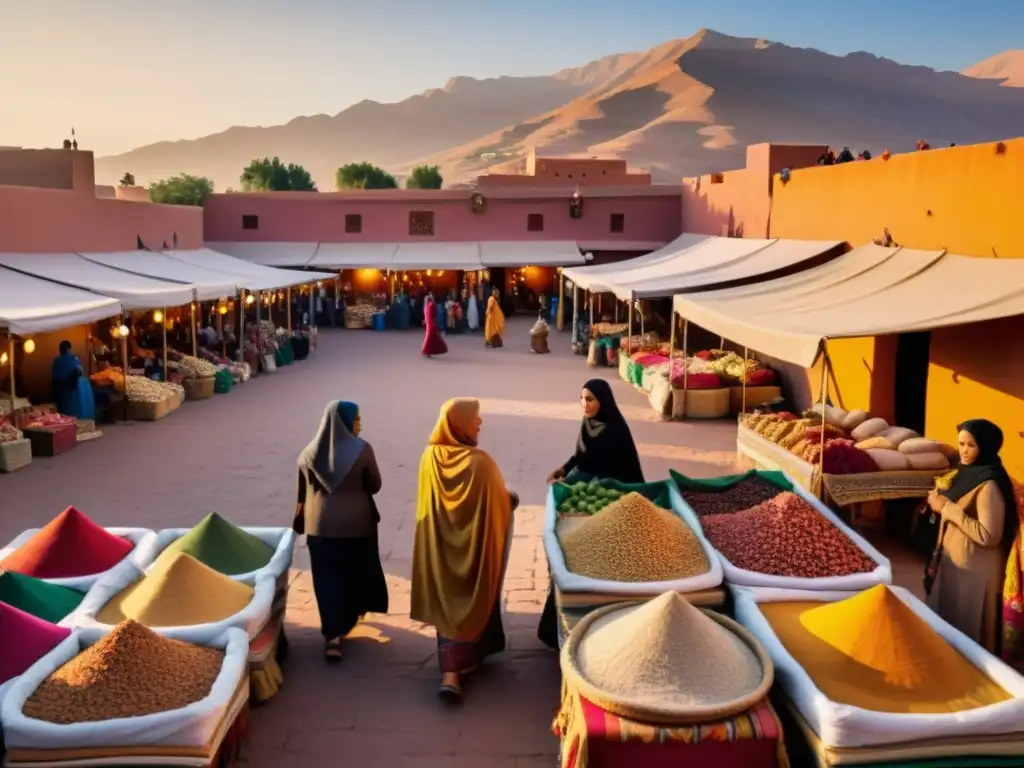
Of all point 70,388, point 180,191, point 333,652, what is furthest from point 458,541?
point 180,191

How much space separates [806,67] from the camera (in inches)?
4392

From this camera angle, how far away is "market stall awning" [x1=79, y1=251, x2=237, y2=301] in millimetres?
14586

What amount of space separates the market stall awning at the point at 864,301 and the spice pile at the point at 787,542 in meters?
2.21

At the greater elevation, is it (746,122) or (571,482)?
(746,122)

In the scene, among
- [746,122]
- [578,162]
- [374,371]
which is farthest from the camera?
[746,122]

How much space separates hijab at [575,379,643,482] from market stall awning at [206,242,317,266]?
67.2 ft

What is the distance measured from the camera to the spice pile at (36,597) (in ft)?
13.4

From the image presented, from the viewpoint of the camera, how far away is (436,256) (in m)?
25.4

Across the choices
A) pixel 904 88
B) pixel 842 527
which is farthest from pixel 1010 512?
pixel 904 88

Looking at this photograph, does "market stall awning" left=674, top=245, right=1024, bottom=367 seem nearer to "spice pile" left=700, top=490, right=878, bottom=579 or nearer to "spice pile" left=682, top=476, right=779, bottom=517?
"spice pile" left=682, top=476, right=779, bottom=517

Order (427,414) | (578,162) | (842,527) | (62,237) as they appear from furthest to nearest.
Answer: (578,162), (62,237), (427,414), (842,527)

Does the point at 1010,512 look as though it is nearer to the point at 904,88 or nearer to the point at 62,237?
the point at 62,237

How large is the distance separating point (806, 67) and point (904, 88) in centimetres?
1247

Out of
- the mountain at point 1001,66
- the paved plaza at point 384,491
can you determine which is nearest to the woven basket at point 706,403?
the paved plaza at point 384,491
